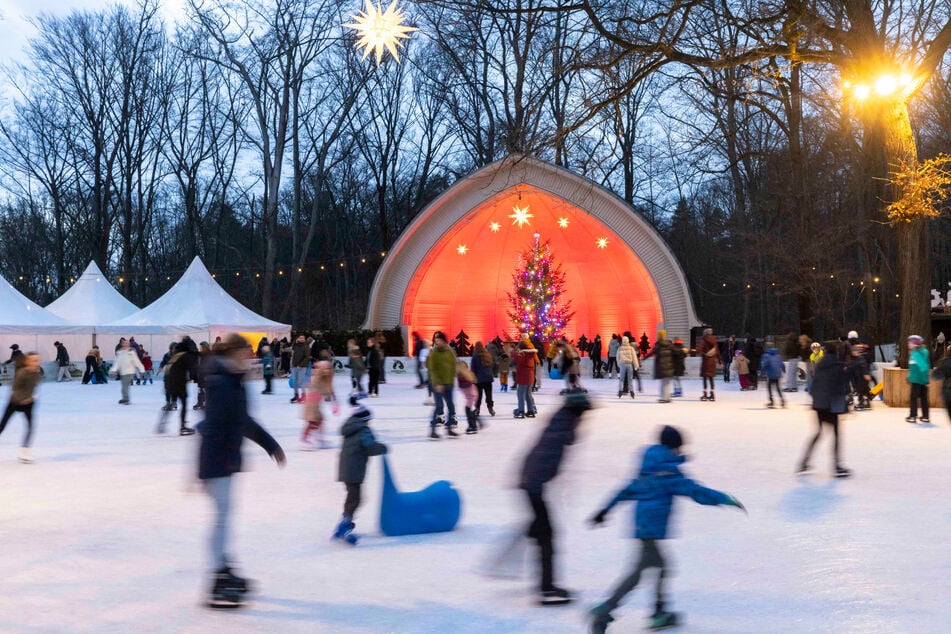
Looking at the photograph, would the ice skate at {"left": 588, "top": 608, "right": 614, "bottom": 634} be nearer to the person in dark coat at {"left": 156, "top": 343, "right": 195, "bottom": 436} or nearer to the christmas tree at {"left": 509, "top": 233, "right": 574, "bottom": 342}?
the person in dark coat at {"left": 156, "top": 343, "right": 195, "bottom": 436}

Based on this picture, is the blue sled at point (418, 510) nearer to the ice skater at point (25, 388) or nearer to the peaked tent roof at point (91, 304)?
the ice skater at point (25, 388)

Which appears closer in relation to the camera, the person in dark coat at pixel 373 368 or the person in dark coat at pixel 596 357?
the person in dark coat at pixel 373 368

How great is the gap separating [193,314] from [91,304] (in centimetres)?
417

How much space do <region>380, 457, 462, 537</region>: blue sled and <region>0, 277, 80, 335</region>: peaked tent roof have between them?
945 inches

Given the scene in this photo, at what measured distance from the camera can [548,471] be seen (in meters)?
4.77

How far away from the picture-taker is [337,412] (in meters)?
15.5

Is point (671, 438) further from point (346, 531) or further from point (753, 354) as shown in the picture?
point (753, 354)

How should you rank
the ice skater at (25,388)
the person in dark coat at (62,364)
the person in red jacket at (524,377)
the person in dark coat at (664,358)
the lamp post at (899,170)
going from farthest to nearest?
the person in dark coat at (62,364) → the person in dark coat at (664,358) → the lamp post at (899,170) → the person in red jacket at (524,377) → the ice skater at (25,388)

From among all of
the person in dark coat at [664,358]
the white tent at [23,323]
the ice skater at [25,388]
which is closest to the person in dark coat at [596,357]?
the person in dark coat at [664,358]

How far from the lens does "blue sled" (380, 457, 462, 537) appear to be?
251 inches

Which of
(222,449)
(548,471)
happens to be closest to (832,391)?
(548,471)

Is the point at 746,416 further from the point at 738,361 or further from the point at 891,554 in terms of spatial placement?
the point at 891,554

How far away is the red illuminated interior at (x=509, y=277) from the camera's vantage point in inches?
1266

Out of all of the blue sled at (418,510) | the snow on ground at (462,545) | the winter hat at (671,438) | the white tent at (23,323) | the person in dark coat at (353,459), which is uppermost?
the white tent at (23,323)
